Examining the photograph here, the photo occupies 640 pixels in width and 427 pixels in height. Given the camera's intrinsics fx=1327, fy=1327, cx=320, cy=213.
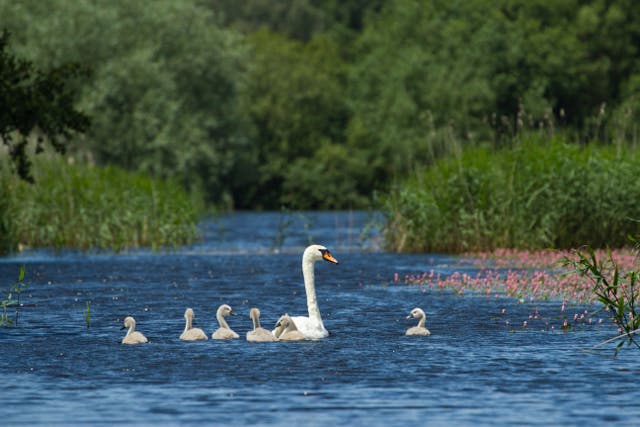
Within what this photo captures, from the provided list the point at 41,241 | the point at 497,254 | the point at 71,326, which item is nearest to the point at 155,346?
the point at 71,326

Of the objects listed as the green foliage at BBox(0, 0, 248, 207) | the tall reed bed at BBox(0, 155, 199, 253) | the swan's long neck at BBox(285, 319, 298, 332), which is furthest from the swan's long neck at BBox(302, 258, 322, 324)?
the green foliage at BBox(0, 0, 248, 207)

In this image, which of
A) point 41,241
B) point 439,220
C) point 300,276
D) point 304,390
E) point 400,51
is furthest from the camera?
point 400,51

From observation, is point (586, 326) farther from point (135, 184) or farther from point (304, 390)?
point (135, 184)

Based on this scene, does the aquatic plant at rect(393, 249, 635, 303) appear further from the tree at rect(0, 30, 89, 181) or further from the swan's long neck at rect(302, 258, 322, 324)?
the tree at rect(0, 30, 89, 181)

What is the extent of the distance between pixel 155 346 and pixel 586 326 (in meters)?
6.87

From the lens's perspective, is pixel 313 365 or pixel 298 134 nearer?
pixel 313 365

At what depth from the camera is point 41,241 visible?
136 feet

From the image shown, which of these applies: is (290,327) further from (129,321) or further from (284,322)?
(129,321)

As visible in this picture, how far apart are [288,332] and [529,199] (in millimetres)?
17729

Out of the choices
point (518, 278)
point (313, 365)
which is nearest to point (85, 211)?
point (518, 278)

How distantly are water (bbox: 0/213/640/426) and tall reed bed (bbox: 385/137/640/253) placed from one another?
816 cm

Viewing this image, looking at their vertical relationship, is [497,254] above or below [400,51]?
below

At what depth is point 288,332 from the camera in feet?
63.0

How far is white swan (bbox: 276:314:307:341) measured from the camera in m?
19.1
